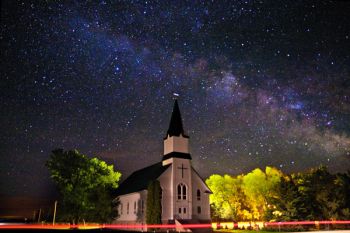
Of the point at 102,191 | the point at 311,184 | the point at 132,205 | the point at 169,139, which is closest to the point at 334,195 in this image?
the point at 311,184

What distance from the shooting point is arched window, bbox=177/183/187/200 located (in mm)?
50969

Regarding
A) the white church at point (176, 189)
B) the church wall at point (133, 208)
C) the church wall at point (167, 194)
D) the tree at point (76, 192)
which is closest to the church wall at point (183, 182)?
the white church at point (176, 189)

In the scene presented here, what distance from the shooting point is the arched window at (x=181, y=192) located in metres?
51.0

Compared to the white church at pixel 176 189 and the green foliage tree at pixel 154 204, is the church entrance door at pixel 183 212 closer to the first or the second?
the white church at pixel 176 189

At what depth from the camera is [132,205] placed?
181 feet

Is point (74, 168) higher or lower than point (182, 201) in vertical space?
higher

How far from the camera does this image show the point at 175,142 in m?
52.5

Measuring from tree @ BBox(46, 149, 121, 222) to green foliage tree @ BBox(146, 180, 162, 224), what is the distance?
9291mm

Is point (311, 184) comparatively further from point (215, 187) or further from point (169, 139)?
point (215, 187)

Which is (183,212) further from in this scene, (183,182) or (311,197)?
(311,197)

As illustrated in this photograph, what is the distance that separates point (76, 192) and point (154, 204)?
14.9 m

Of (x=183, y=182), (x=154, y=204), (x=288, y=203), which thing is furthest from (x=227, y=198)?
(x=154, y=204)

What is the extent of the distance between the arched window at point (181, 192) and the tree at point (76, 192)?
35.7 ft

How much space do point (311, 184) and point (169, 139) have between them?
69.1 feet
